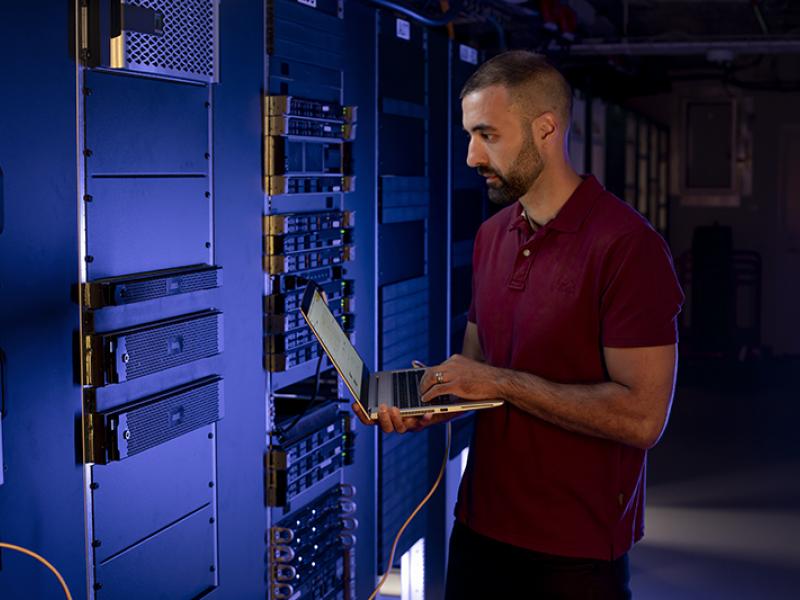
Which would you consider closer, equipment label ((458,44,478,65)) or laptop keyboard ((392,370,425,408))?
laptop keyboard ((392,370,425,408))

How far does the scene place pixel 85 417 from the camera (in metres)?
1.93

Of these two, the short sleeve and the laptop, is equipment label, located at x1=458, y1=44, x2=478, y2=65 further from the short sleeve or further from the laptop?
the short sleeve

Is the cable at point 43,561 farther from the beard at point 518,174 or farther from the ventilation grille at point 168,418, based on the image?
the beard at point 518,174

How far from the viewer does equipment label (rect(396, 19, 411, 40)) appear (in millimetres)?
3459

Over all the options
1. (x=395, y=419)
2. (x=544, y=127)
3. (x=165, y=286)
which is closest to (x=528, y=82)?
(x=544, y=127)

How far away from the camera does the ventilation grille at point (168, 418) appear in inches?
78.1

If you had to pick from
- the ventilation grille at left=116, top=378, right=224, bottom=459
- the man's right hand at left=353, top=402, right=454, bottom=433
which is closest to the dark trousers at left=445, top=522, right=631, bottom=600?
the man's right hand at left=353, top=402, right=454, bottom=433

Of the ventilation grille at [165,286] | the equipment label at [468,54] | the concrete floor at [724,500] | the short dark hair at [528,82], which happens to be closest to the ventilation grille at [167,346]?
the ventilation grille at [165,286]

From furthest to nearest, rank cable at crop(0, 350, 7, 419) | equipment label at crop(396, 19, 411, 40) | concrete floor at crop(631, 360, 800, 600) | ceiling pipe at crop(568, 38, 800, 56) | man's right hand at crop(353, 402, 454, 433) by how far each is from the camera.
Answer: ceiling pipe at crop(568, 38, 800, 56) → concrete floor at crop(631, 360, 800, 600) → equipment label at crop(396, 19, 411, 40) → man's right hand at crop(353, 402, 454, 433) → cable at crop(0, 350, 7, 419)

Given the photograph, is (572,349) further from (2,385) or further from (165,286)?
(2,385)

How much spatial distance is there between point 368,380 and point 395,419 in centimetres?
33

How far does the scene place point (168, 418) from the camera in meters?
2.15

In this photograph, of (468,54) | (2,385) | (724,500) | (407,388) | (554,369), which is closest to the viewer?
(2,385)

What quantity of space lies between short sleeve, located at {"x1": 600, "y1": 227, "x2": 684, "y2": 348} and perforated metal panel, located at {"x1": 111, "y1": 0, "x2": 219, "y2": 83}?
877 millimetres
